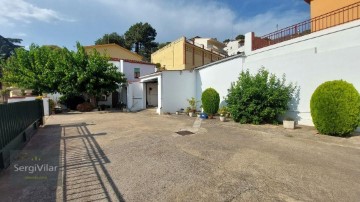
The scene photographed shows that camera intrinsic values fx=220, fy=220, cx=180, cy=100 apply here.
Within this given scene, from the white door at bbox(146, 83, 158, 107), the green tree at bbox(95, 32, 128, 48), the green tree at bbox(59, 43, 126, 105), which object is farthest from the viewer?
the green tree at bbox(95, 32, 128, 48)

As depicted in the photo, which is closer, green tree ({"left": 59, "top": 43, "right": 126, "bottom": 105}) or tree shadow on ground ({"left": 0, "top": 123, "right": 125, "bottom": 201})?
tree shadow on ground ({"left": 0, "top": 123, "right": 125, "bottom": 201})

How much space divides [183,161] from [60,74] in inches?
673

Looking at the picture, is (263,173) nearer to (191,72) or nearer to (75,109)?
(191,72)

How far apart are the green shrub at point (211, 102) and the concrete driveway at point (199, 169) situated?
6.23 metres

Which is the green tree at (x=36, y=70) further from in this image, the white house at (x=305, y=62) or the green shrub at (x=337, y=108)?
the green shrub at (x=337, y=108)

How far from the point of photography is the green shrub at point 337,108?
7605 mm

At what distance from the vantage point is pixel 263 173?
4.66 meters

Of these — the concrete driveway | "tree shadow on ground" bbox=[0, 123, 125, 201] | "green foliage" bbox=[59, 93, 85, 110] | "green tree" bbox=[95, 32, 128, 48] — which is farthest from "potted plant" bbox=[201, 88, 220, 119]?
"green tree" bbox=[95, 32, 128, 48]

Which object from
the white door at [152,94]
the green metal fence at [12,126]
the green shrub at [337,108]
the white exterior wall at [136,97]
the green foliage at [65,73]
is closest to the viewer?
the green metal fence at [12,126]

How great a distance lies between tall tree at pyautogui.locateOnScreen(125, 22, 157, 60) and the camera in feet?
191

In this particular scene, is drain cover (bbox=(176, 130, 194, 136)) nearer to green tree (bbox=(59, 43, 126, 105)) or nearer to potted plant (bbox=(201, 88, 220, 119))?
potted plant (bbox=(201, 88, 220, 119))

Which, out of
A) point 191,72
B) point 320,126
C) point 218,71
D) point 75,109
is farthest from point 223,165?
point 75,109

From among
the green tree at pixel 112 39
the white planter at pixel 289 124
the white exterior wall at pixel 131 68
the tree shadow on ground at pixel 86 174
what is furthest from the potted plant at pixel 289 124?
the green tree at pixel 112 39

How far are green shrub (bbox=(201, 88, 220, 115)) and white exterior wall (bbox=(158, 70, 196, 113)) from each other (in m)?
3.00
